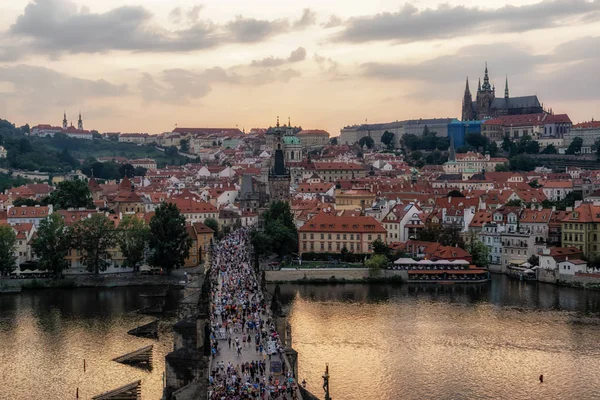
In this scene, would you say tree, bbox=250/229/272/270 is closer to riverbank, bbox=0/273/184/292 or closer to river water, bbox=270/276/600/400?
riverbank, bbox=0/273/184/292

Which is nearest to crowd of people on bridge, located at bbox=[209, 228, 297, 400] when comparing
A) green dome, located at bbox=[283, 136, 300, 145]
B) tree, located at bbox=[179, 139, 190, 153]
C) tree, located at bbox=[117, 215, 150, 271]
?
tree, located at bbox=[117, 215, 150, 271]

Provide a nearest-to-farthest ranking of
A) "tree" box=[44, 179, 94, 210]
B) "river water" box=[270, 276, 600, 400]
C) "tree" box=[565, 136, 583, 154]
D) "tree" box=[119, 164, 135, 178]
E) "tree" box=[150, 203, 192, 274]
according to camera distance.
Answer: "river water" box=[270, 276, 600, 400] → "tree" box=[150, 203, 192, 274] → "tree" box=[44, 179, 94, 210] → "tree" box=[565, 136, 583, 154] → "tree" box=[119, 164, 135, 178]

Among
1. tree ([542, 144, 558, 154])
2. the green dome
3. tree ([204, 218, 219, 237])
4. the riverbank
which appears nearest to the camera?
the riverbank

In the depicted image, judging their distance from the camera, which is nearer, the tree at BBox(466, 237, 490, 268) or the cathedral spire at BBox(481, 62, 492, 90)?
the tree at BBox(466, 237, 490, 268)

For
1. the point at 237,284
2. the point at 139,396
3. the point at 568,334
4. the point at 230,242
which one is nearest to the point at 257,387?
the point at 139,396

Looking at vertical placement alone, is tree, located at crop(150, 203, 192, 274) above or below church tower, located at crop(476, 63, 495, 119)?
below

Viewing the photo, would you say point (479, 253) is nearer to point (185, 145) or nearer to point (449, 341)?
point (449, 341)
